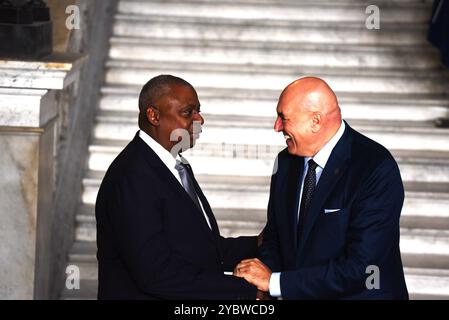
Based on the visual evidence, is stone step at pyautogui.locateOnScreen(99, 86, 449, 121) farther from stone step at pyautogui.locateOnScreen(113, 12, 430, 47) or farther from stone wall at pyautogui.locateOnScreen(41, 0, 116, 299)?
stone step at pyautogui.locateOnScreen(113, 12, 430, 47)

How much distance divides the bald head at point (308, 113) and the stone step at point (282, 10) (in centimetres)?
486

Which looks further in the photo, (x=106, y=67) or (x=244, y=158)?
(x=106, y=67)

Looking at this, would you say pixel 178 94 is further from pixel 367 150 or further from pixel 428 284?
pixel 428 284

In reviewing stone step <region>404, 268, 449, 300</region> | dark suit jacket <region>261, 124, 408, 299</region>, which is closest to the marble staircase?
stone step <region>404, 268, 449, 300</region>

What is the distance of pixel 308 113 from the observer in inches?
143

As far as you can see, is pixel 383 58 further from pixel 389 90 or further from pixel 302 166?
pixel 302 166

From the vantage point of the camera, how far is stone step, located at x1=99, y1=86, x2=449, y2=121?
24.6ft

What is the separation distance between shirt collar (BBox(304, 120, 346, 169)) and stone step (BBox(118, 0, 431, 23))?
4814 millimetres

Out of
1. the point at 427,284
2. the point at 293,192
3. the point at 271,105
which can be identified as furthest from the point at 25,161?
the point at 271,105

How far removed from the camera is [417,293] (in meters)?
6.29

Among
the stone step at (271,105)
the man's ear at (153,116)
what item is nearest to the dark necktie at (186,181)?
the man's ear at (153,116)

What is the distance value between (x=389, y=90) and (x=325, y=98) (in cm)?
430

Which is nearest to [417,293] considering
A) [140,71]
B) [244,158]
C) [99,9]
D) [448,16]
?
[244,158]

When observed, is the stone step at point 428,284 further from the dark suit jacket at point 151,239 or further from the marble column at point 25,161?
→ the dark suit jacket at point 151,239
